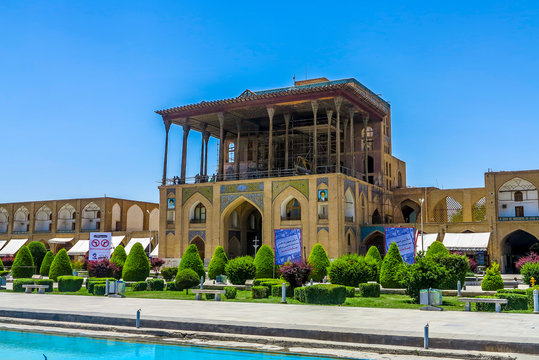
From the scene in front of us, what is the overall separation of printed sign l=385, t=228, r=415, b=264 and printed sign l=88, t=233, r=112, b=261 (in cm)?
1311

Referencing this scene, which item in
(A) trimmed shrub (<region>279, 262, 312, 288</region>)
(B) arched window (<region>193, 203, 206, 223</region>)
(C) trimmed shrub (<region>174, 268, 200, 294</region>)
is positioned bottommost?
(C) trimmed shrub (<region>174, 268, 200, 294</region>)

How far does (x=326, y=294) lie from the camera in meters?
15.9

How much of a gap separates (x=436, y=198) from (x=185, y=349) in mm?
31793

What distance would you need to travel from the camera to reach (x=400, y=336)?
30.6ft

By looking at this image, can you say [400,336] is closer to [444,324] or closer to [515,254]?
[444,324]

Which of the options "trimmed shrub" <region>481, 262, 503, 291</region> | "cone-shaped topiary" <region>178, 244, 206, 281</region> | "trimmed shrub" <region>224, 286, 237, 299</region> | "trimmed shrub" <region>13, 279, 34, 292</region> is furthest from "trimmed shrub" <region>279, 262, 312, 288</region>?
"trimmed shrub" <region>13, 279, 34, 292</region>

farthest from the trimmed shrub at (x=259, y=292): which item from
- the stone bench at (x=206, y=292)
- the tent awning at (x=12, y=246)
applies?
the tent awning at (x=12, y=246)

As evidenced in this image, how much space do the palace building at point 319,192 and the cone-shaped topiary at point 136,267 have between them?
6.88m

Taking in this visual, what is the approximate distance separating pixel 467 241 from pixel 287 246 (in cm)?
1449

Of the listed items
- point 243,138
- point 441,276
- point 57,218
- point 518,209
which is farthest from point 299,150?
point 441,276

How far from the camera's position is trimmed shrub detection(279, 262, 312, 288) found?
722 inches

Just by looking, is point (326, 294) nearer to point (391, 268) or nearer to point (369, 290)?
point (369, 290)

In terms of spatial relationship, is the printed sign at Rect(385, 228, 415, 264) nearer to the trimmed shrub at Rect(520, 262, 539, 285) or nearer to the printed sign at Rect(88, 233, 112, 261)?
the trimmed shrub at Rect(520, 262, 539, 285)

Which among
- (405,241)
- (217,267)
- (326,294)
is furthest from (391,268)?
(217,267)
